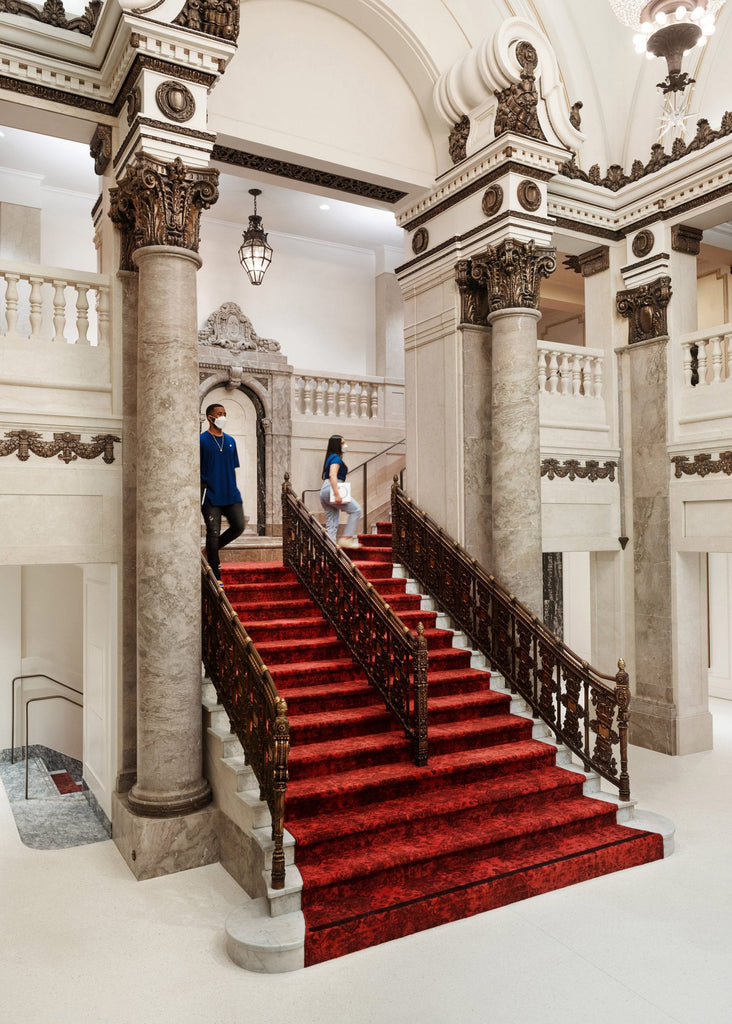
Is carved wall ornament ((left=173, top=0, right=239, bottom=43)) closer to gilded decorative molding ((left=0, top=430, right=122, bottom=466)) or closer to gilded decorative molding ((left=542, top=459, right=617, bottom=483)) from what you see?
gilded decorative molding ((left=0, top=430, right=122, bottom=466))

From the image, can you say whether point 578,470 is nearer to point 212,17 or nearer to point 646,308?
point 646,308

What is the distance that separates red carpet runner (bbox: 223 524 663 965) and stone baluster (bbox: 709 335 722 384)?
13.9 ft

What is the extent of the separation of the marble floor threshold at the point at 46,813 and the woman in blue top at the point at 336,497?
358cm

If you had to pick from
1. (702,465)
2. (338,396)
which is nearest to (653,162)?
(702,465)

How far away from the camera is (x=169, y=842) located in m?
5.29

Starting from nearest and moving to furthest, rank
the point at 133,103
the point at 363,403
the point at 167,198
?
1. the point at 167,198
2. the point at 133,103
3. the point at 363,403

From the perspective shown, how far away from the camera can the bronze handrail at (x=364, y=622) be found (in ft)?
18.5

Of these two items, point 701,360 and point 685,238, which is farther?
point 685,238

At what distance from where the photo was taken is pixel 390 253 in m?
13.7

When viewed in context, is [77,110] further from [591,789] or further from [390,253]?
[390,253]

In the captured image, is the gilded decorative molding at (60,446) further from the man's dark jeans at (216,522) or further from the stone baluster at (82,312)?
the man's dark jeans at (216,522)

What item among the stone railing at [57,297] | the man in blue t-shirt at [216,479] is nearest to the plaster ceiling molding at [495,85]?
the man in blue t-shirt at [216,479]

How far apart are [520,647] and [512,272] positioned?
3.62 meters

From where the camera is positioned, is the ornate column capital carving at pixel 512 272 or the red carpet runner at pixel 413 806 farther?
the ornate column capital carving at pixel 512 272
